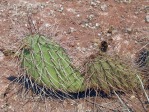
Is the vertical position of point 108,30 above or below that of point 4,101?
above

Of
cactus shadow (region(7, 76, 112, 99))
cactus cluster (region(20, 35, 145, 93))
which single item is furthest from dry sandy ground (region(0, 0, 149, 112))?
cactus cluster (region(20, 35, 145, 93))

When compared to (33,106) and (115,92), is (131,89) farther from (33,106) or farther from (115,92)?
(33,106)

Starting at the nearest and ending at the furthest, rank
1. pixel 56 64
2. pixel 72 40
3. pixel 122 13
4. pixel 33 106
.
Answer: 1. pixel 56 64
2. pixel 33 106
3. pixel 72 40
4. pixel 122 13

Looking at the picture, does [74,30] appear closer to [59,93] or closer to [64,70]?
[59,93]

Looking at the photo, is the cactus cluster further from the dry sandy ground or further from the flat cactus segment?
the dry sandy ground

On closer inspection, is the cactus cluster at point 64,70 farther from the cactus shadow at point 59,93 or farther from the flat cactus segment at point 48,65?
the cactus shadow at point 59,93

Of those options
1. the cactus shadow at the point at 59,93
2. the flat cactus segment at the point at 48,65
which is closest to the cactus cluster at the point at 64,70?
the flat cactus segment at the point at 48,65

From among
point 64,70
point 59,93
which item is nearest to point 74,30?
point 59,93

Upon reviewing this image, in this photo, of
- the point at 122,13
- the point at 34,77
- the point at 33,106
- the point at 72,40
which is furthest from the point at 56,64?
the point at 122,13
